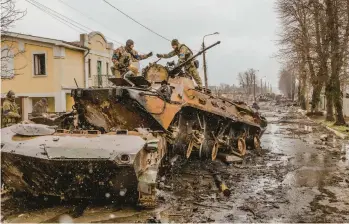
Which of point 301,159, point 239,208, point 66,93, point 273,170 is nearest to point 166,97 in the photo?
point 239,208

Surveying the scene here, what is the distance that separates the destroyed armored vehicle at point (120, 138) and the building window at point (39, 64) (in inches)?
651

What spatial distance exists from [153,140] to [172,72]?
410cm

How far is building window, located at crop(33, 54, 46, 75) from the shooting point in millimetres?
25422

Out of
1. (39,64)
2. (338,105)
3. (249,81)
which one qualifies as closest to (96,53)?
(39,64)

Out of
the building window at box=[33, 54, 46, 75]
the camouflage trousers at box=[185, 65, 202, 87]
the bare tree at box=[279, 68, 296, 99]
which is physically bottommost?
the camouflage trousers at box=[185, 65, 202, 87]

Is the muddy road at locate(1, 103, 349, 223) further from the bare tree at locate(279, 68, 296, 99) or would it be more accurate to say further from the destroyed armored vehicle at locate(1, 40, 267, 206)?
the bare tree at locate(279, 68, 296, 99)

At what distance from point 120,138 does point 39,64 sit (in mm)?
20908

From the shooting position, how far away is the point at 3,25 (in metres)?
11.5

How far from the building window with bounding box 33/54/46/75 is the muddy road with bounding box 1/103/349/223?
17.2m

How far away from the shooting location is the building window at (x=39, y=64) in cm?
2542

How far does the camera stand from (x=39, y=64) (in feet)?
84.1

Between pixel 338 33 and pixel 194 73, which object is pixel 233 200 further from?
pixel 338 33

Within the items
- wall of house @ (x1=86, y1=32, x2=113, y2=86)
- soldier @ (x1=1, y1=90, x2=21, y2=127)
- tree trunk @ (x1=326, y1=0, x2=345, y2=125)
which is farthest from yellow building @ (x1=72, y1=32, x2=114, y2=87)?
soldier @ (x1=1, y1=90, x2=21, y2=127)

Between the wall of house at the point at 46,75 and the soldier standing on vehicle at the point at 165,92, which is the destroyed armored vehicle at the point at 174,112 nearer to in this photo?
the soldier standing on vehicle at the point at 165,92
